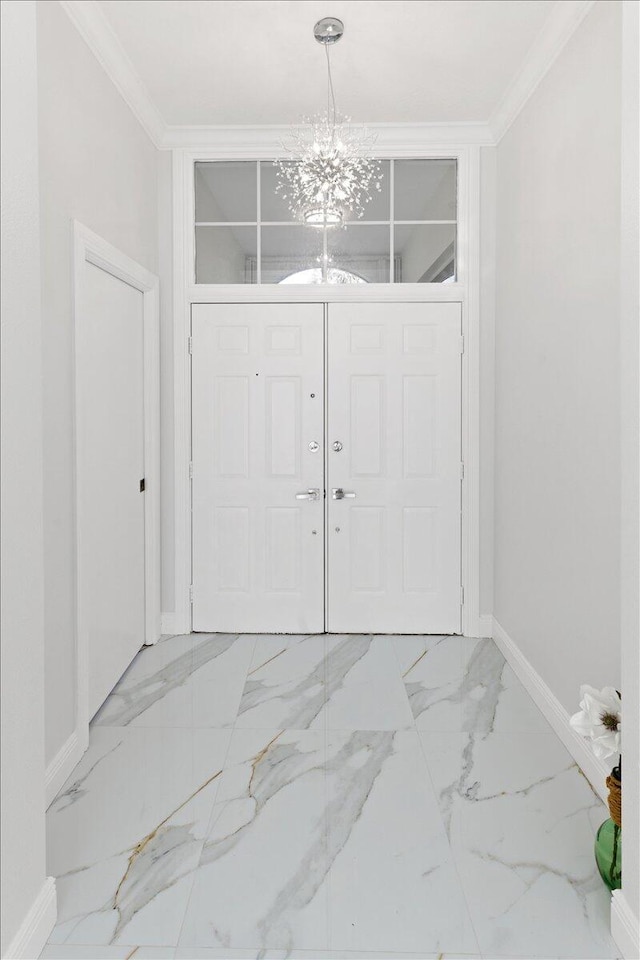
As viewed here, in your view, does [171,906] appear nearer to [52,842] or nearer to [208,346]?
[52,842]

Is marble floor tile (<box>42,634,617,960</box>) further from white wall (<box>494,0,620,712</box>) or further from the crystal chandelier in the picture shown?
the crystal chandelier

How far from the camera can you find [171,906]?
1773 millimetres

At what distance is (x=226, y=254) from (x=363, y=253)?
30.2 inches

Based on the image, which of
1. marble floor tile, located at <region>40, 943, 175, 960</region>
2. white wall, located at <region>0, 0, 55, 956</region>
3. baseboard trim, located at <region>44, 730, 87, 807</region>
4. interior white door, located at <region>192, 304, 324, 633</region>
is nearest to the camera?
white wall, located at <region>0, 0, 55, 956</region>

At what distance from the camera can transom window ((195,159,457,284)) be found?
381 centimetres

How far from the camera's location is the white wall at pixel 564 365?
2.27 m

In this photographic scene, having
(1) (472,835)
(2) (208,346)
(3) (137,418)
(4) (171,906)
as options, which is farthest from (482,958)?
(2) (208,346)

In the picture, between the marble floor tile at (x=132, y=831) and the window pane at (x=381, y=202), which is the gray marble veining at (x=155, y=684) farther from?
the window pane at (x=381, y=202)

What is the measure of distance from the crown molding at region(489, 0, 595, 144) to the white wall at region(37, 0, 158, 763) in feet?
5.93

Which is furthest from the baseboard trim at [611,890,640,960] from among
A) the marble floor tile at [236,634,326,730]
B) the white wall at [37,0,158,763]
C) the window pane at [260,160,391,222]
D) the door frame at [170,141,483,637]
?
the window pane at [260,160,391,222]

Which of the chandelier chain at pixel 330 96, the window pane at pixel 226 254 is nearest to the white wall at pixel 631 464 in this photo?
the chandelier chain at pixel 330 96

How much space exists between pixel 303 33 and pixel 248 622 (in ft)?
9.45

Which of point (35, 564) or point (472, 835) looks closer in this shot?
point (35, 564)

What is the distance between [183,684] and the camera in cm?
322
